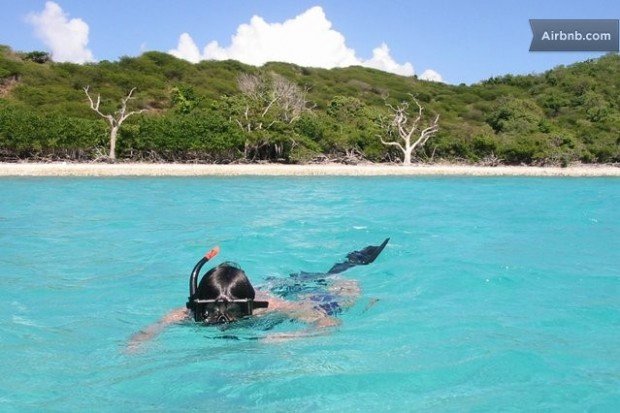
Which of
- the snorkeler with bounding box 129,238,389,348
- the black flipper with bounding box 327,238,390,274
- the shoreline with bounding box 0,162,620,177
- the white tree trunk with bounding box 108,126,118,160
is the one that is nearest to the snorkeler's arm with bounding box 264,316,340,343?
the snorkeler with bounding box 129,238,389,348

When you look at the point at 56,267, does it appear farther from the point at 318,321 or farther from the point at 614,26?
the point at 614,26

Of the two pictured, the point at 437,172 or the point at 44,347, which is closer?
the point at 44,347

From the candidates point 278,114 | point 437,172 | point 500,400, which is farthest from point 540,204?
point 278,114

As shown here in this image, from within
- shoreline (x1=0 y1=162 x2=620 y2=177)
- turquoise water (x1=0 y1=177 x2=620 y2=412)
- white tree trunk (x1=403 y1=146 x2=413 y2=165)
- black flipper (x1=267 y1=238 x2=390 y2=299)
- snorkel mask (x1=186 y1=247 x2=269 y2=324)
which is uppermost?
white tree trunk (x1=403 y1=146 x2=413 y2=165)

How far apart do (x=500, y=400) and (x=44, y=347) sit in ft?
8.78

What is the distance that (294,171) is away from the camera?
21562 mm

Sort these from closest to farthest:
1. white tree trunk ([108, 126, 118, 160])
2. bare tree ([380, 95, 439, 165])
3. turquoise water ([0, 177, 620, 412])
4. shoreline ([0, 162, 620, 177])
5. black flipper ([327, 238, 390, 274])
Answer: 1. turquoise water ([0, 177, 620, 412])
2. black flipper ([327, 238, 390, 274])
3. shoreline ([0, 162, 620, 177])
4. white tree trunk ([108, 126, 118, 160])
5. bare tree ([380, 95, 439, 165])

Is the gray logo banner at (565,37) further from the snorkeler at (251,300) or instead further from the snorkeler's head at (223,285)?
the snorkeler's head at (223,285)

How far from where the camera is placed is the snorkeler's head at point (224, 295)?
3.19 m

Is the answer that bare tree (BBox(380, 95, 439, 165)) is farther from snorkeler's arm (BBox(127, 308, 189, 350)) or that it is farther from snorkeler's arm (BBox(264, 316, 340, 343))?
snorkeler's arm (BBox(127, 308, 189, 350))

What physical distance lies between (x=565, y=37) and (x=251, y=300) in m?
17.6

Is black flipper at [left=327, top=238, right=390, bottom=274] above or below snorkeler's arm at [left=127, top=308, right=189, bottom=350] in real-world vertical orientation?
above

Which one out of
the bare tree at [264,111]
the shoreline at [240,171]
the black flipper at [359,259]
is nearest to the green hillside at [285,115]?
the bare tree at [264,111]

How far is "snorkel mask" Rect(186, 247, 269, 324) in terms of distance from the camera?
320 cm
